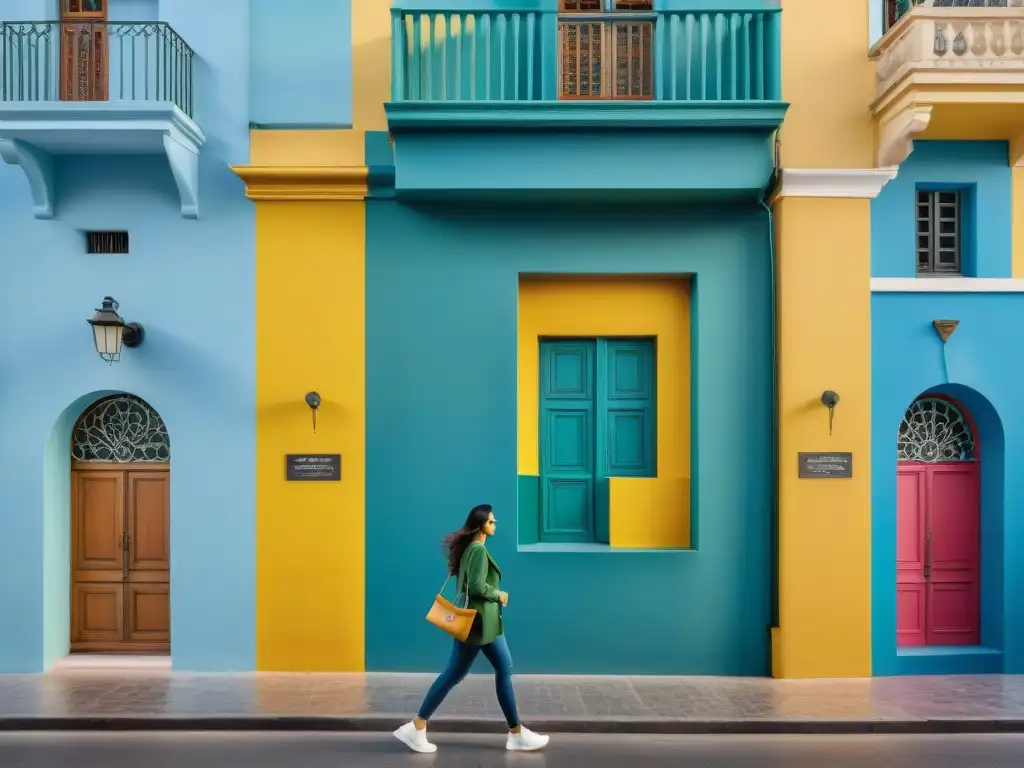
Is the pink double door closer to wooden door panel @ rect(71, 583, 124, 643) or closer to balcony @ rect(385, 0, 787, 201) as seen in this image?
balcony @ rect(385, 0, 787, 201)

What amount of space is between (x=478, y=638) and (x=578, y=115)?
4.95m

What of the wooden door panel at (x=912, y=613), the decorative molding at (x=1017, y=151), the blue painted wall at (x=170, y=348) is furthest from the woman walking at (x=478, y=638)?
the decorative molding at (x=1017, y=151)

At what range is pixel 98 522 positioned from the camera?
29.4 ft

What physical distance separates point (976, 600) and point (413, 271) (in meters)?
6.89

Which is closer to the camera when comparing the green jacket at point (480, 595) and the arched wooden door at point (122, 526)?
the green jacket at point (480, 595)

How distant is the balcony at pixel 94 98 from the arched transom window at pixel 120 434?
2087 millimetres

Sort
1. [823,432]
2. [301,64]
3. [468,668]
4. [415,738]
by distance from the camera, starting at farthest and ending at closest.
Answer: [301,64]
[823,432]
[415,738]
[468,668]

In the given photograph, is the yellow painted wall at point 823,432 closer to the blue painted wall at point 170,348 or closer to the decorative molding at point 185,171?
the blue painted wall at point 170,348

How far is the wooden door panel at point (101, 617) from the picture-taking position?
891 cm

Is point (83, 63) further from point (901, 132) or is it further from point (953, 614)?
point (953, 614)

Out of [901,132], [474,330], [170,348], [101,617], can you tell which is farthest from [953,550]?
[101,617]

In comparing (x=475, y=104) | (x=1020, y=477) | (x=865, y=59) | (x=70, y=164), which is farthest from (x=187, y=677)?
(x=865, y=59)

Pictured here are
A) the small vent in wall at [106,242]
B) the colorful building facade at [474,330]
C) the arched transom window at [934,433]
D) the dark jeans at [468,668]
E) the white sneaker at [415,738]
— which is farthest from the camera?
the arched transom window at [934,433]

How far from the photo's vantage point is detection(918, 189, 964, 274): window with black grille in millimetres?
8828
